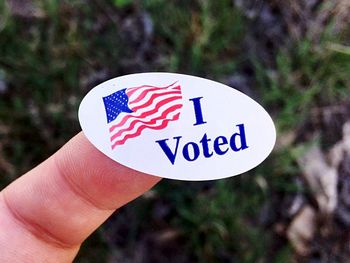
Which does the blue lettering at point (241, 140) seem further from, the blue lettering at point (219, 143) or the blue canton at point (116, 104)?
the blue canton at point (116, 104)

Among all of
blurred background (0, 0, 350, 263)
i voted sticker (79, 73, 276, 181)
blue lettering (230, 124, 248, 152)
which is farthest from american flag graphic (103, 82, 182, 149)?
blurred background (0, 0, 350, 263)

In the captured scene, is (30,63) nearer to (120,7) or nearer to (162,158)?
(120,7)

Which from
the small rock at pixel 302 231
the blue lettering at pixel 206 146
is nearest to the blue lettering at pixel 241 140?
the blue lettering at pixel 206 146

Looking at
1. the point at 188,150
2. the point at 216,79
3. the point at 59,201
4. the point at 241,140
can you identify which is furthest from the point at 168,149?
the point at 216,79

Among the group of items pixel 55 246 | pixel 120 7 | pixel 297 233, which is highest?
pixel 120 7

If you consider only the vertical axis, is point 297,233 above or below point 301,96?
below

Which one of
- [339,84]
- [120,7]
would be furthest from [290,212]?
[120,7]
